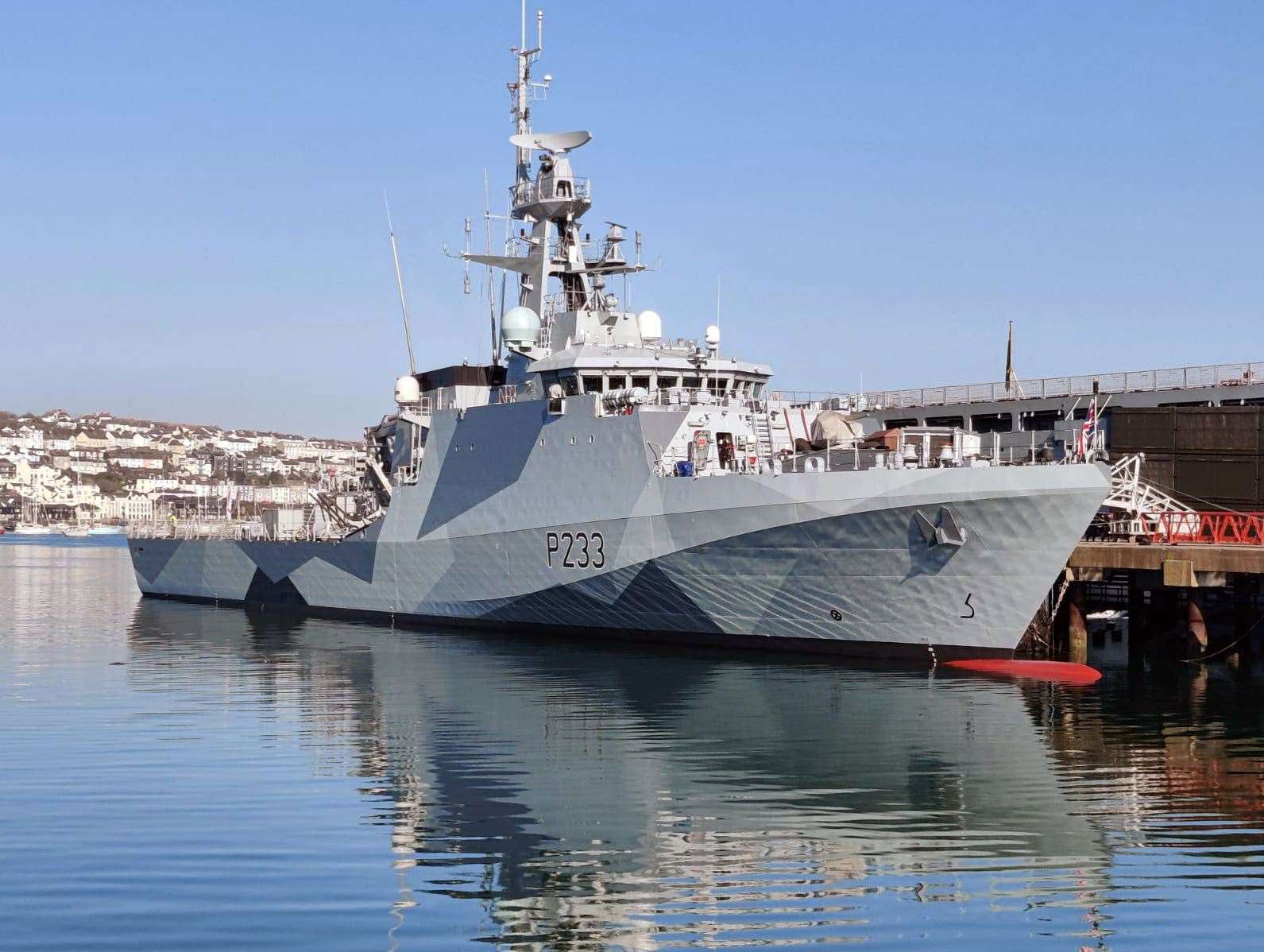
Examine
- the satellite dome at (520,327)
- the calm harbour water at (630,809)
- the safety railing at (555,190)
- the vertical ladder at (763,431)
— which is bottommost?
the calm harbour water at (630,809)

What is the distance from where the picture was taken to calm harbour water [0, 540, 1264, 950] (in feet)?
28.7

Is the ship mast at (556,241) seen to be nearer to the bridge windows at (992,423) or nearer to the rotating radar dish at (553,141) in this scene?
the rotating radar dish at (553,141)

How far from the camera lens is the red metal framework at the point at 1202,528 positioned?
2367 centimetres

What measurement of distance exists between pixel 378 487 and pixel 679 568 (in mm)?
10745

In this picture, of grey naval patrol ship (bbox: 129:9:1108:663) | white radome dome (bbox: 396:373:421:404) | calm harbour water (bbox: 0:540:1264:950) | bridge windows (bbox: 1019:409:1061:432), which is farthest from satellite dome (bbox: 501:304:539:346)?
bridge windows (bbox: 1019:409:1061:432)

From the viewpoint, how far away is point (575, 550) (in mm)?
23469

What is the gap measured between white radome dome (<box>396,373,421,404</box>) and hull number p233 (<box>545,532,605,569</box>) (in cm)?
662

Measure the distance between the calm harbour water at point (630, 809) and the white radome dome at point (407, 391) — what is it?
8.97m

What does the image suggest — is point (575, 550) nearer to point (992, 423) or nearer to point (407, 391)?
point (407, 391)

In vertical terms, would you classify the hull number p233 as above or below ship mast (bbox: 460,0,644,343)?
below

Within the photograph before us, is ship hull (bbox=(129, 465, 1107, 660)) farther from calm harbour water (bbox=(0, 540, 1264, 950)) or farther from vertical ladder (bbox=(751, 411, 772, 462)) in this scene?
vertical ladder (bbox=(751, 411, 772, 462))

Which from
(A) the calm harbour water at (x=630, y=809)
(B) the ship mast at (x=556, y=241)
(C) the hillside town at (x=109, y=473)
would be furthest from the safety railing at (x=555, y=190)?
(C) the hillside town at (x=109, y=473)

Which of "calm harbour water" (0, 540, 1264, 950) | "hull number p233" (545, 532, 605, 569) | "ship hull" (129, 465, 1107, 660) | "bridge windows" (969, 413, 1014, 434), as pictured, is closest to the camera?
"calm harbour water" (0, 540, 1264, 950)

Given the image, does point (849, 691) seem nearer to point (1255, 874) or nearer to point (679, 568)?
point (679, 568)
